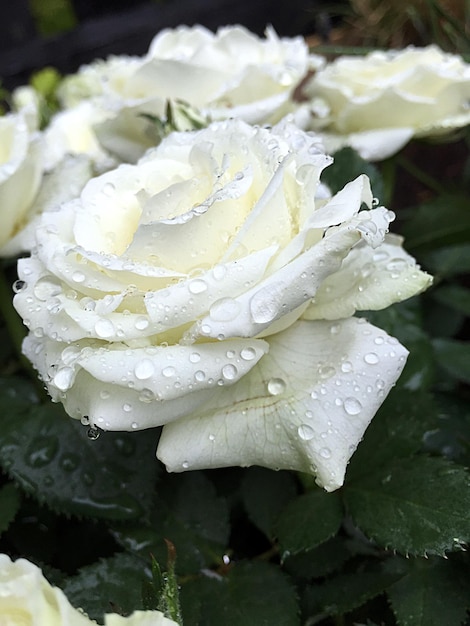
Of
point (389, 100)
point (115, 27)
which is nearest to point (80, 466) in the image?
point (389, 100)

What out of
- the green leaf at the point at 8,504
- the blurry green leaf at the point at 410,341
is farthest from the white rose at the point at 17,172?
the blurry green leaf at the point at 410,341

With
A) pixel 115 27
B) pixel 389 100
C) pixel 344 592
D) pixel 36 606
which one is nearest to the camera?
pixel 36 606

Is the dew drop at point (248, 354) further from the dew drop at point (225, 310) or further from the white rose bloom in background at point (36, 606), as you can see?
the white rose bloom in background at point (36, 606)

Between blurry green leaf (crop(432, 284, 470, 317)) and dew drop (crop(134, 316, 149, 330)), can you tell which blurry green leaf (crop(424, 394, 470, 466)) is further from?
dew drop (crop(134, 316, 149, 330))

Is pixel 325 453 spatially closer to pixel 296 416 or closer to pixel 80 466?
pixel 296 416

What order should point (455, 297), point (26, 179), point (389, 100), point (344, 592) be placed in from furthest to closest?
1. point (455, 297)
2. point (389, 100)
3. point (26, 179)
4. point (344, 592)

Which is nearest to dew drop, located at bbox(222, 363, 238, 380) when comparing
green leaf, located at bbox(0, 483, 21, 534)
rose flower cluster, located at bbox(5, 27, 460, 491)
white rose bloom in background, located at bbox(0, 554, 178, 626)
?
rose flower cluster, located at bbox(5, 27, 460, 491)
